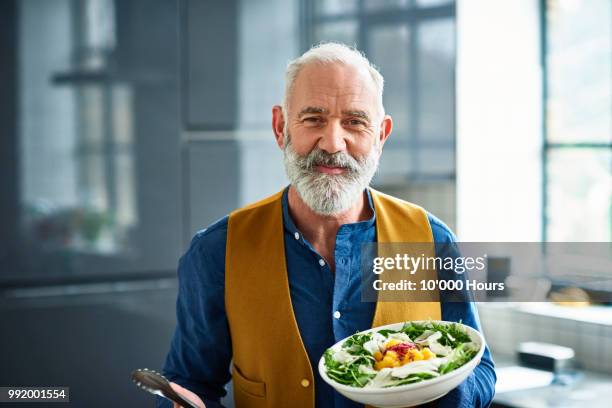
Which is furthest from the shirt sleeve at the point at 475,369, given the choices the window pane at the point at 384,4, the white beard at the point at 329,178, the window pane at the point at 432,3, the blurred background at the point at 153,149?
the window pane at the point at 432,3

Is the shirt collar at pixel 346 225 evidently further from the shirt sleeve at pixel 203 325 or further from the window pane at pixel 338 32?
the window pane at pixel 338 32

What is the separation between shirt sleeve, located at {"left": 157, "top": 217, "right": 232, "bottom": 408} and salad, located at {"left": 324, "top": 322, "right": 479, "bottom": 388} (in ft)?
0.89

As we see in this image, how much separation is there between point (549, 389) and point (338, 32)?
4.30 feet

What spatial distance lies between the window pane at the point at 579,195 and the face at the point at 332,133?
81.4 inches

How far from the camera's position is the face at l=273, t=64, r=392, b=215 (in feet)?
4.64

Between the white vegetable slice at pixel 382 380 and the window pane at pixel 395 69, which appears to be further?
the window pane at pixel 395 69

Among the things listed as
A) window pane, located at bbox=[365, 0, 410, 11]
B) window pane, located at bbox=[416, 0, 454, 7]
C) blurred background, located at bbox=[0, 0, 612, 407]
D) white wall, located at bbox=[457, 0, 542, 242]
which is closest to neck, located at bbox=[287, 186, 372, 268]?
blurred background, located at bbox=[0, 0, 612, 407]

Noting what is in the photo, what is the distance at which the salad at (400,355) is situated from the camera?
126 centimetres

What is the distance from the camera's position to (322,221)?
154 centimetres

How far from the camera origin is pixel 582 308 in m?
3.12

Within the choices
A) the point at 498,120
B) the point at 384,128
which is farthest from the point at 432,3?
the point at 384,128

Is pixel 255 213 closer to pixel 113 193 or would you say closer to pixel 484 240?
pixel 113 193

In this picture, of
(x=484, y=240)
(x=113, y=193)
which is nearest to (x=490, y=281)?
(x=484, y=240)

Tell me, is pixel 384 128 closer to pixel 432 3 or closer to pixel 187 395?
pixel 187 395
